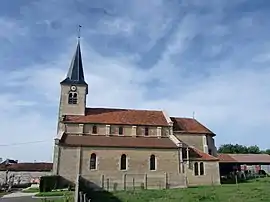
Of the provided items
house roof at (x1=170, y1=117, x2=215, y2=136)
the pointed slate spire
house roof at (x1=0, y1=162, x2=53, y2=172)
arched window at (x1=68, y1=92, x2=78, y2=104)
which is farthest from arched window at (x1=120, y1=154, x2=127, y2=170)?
house roof at (x1=0, y1=162, x2=53, y2=172)

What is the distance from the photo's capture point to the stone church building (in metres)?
38.9

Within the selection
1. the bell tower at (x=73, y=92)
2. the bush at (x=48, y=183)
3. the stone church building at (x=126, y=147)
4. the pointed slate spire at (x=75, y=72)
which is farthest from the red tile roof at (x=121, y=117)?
the bush at (x=48, y=183)

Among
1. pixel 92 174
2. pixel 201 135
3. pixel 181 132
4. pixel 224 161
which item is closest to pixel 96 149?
pixel 92 174

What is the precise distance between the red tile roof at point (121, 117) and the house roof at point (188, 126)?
200 cm

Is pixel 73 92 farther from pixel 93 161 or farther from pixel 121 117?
pixel 93 161

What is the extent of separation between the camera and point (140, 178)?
39469 mm

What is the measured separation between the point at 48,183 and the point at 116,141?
10812mm

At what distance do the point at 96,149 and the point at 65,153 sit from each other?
12.9 ft

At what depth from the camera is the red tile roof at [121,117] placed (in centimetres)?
4438

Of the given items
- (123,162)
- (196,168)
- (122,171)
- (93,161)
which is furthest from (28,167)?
(196,168)

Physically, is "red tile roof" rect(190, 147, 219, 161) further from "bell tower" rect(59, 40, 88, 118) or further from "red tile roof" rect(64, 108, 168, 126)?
"bell tower" rect(59, 40, 88, 118)

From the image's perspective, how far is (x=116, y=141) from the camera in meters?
42.0

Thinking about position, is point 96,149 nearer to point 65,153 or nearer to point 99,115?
point 65,153

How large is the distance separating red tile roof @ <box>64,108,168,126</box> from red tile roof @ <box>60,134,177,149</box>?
7.91 ft
